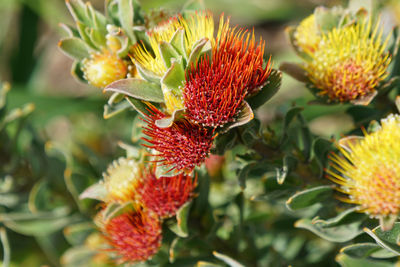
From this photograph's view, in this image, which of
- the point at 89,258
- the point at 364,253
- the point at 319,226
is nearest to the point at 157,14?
the point at 319,226

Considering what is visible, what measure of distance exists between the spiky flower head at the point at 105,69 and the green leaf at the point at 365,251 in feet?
2.45

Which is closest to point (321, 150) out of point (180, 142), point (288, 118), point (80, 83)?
point (288, 118)

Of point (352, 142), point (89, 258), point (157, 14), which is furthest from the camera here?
point (89, 258)

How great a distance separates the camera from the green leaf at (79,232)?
170 cm

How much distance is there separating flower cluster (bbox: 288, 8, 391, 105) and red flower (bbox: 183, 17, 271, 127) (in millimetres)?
294

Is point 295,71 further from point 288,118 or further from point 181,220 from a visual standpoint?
point 181,220

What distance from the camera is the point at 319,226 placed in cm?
121

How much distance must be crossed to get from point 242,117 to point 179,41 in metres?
0.23

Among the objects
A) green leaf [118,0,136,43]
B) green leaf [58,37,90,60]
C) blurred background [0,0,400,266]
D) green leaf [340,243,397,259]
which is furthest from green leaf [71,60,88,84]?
green leaf [340,243,397,259]

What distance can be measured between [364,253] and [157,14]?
865 mm

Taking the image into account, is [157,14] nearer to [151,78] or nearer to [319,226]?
[151,78]

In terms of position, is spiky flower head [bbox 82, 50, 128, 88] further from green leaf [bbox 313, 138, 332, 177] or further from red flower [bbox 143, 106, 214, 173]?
green leaf [bbox 313, 138, 332, 177]

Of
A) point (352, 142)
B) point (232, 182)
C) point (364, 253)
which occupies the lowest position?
point (232, 182)

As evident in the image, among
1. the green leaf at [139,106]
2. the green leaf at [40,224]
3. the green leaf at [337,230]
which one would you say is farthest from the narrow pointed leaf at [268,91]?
the green leaf at [40,224]
